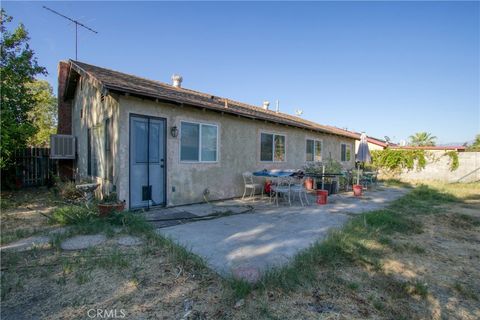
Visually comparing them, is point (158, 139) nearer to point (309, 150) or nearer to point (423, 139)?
point (309, 150)

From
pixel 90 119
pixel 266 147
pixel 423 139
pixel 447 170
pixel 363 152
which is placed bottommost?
pixel 447 170

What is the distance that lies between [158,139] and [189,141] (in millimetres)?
949

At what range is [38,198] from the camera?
811 cm

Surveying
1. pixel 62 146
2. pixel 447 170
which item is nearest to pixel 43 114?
pixel 62 146

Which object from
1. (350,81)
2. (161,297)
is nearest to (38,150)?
(161,297)

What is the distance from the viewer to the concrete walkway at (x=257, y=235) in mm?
3619

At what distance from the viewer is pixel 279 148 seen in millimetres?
10664

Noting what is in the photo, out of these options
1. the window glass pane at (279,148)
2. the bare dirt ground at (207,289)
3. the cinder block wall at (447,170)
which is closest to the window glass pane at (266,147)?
the window glass pane at (279,148)

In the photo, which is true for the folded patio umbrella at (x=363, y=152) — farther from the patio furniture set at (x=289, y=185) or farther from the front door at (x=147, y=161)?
the front door at (x=147, y=161)

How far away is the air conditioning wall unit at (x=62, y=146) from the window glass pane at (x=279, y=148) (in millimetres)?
7908

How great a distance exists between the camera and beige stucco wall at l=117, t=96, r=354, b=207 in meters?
→ 6.06

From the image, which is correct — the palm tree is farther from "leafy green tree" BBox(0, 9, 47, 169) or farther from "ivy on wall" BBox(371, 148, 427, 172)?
"leafy green tree" BBox(0, 9, 47, 169)

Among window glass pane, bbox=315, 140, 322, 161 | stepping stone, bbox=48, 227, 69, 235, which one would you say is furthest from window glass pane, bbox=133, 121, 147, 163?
window glass pane, bbox=315, 140, 322, 161
